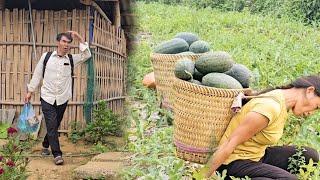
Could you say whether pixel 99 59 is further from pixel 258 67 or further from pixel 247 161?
pixel 258 67

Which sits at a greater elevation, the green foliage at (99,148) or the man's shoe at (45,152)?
the green foliage at (99,148)

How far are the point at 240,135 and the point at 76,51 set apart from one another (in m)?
0.60

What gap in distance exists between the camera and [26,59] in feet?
3.52

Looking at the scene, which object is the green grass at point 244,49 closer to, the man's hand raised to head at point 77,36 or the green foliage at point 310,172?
the man's hand raised to head at point 77,36

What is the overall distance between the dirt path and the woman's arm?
0.51 meters

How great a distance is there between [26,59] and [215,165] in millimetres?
642

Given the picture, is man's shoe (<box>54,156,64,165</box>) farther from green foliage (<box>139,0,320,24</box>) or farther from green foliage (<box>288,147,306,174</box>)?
green foliage (<box>139,0,320,24</box>)

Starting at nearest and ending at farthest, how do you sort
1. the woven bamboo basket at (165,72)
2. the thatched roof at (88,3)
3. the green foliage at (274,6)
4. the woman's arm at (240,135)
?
the thatched roof at (88,3)
the woman's arm at (240,135)
the woven bamboo basket at (165,72)
the green foliage at (274,6)

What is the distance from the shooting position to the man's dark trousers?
3.41 ft

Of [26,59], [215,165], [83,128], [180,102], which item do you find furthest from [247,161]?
[26,59]

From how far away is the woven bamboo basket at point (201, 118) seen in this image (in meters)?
1.49

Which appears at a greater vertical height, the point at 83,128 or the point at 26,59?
the point at 26,59

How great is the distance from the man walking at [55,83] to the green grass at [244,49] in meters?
0.12

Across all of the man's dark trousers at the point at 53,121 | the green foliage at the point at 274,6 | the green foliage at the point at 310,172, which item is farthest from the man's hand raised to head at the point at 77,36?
the green foliage at the point at 274,6
